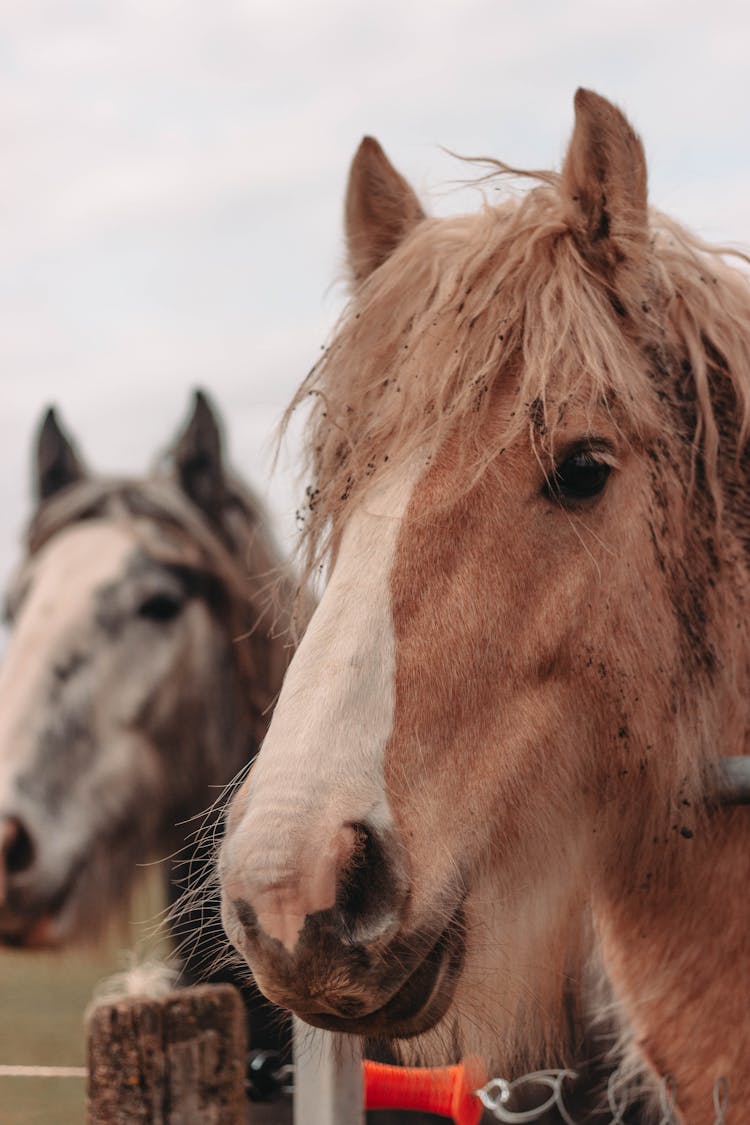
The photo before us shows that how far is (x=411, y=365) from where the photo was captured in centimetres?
222

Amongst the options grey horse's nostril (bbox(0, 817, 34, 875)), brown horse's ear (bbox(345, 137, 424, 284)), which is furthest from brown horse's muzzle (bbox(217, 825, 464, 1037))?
grey horse's nostril (bbox(0, 817, 34, 875))

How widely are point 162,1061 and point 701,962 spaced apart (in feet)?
3.29

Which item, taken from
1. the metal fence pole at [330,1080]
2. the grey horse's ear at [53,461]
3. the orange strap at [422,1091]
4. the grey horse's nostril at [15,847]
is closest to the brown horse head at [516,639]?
the metal fence pole at [330,1080]

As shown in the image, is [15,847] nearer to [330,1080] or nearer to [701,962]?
[330,1080]

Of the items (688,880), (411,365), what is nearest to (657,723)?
(688,880)

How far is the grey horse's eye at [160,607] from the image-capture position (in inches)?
172

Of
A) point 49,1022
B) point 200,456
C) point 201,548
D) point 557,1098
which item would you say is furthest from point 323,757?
point 49,1022

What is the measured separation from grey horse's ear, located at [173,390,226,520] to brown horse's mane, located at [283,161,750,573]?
2310mm

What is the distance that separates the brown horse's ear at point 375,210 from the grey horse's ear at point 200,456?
217 cm

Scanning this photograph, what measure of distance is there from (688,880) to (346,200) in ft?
5.42

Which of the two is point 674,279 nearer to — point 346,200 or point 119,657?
point 346,200

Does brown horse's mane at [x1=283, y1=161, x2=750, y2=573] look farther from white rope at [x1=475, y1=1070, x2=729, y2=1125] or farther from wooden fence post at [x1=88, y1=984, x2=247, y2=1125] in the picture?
white rope at [x1=475, y1=1070, x2=729, y2=1125]

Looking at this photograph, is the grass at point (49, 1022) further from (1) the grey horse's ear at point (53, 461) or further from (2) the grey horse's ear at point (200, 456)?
(1) the grey horse's ear at point (53, 461)

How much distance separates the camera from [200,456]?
4.79 meters
